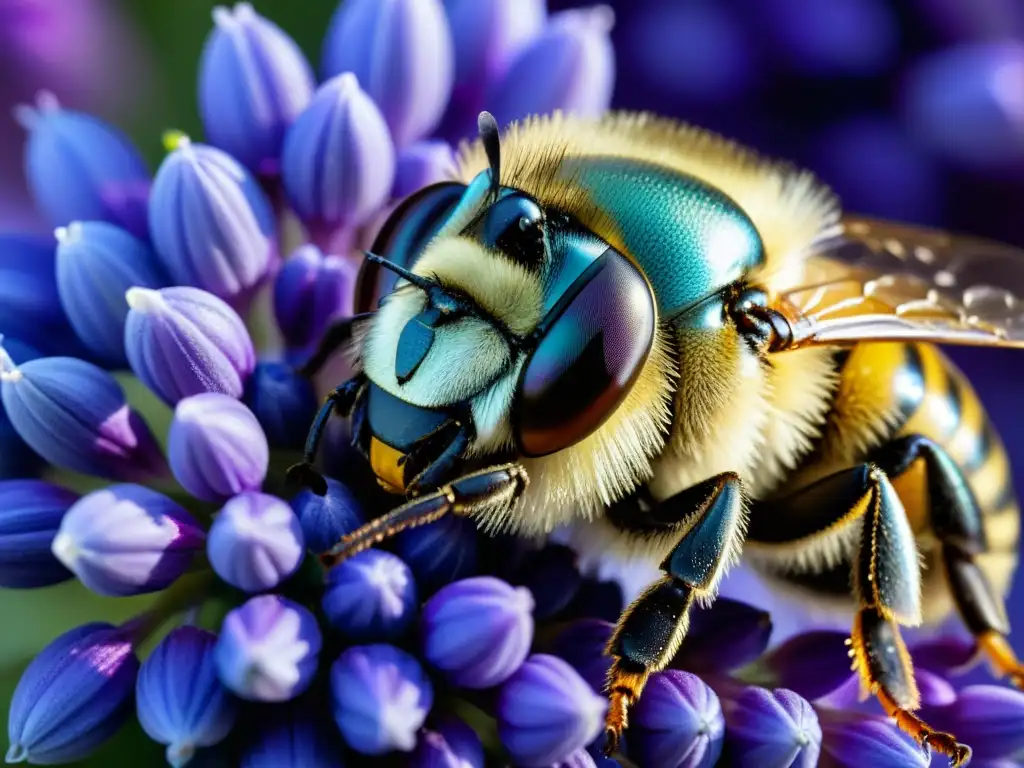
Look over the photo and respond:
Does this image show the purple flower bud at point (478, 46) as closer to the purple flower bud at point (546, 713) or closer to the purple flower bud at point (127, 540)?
the purple flower bud at point (127, 540)

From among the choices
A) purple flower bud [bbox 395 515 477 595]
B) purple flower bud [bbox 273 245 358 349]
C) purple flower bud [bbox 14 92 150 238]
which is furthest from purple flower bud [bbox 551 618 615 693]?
purple flower bud [bbox 14 92 150 238]

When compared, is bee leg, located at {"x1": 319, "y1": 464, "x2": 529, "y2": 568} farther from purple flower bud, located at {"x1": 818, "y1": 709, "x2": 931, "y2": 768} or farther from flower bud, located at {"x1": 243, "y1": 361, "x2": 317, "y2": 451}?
purple flower bud, located at {"x1": 818, "y1": 709, "x2": 931, "y2": 768}

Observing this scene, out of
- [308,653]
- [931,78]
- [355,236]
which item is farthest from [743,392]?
[931,78]

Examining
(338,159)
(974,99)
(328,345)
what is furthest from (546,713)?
(974,99)

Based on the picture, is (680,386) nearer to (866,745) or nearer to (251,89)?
(866,745)

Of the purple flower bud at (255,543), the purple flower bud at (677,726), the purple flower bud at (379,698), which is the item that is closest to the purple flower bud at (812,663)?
the purple flower bud at (677,726)

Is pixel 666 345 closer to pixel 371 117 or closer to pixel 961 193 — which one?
pixel 371 117

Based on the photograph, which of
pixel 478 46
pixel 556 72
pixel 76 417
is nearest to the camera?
pixel 76 417
